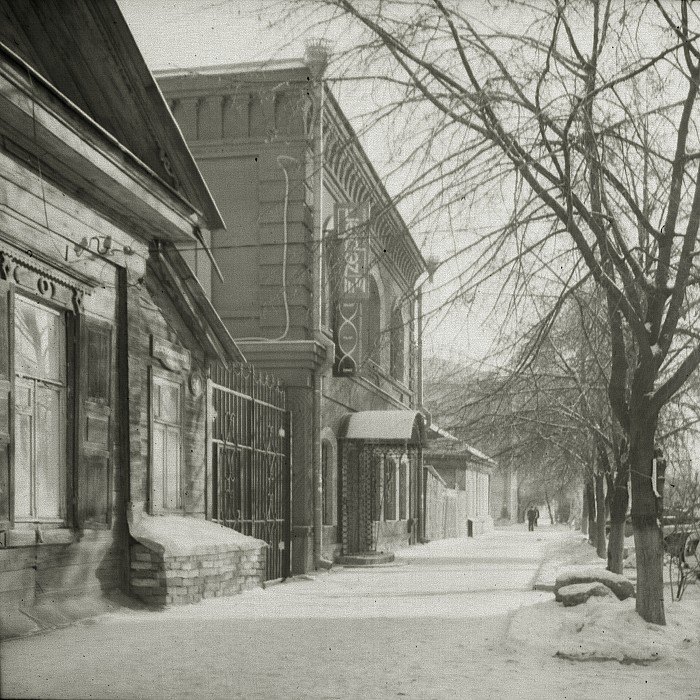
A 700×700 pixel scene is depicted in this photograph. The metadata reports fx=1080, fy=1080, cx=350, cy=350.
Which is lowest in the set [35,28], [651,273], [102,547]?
[102,547]

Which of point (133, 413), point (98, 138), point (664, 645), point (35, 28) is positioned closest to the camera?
point (664, 645)

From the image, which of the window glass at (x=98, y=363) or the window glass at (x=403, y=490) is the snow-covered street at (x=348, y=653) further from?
the window glass at (x=403, y=490)

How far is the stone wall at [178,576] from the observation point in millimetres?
10781

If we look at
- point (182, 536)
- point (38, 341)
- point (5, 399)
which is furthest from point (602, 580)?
point (5, 399)

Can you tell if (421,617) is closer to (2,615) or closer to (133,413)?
(133,413)

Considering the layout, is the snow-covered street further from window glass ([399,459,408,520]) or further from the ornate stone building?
window glass ([399,459,408,520])

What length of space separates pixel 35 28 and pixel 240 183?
820 centimetres

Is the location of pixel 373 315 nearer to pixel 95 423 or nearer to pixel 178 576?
pixel 178 576

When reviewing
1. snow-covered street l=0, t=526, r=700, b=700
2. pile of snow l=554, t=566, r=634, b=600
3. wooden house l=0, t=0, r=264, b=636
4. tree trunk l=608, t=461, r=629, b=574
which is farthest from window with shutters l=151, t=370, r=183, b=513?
tree trunk l=608, t=461, r=629, b=574

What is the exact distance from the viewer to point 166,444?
1205cm

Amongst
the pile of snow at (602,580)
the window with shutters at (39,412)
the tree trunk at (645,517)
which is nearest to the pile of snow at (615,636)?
the tree trunk at (645,517)

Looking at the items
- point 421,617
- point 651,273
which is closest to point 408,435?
point 421,617

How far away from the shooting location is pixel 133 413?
11.0m

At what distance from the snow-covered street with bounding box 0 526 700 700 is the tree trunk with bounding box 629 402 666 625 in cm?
21
